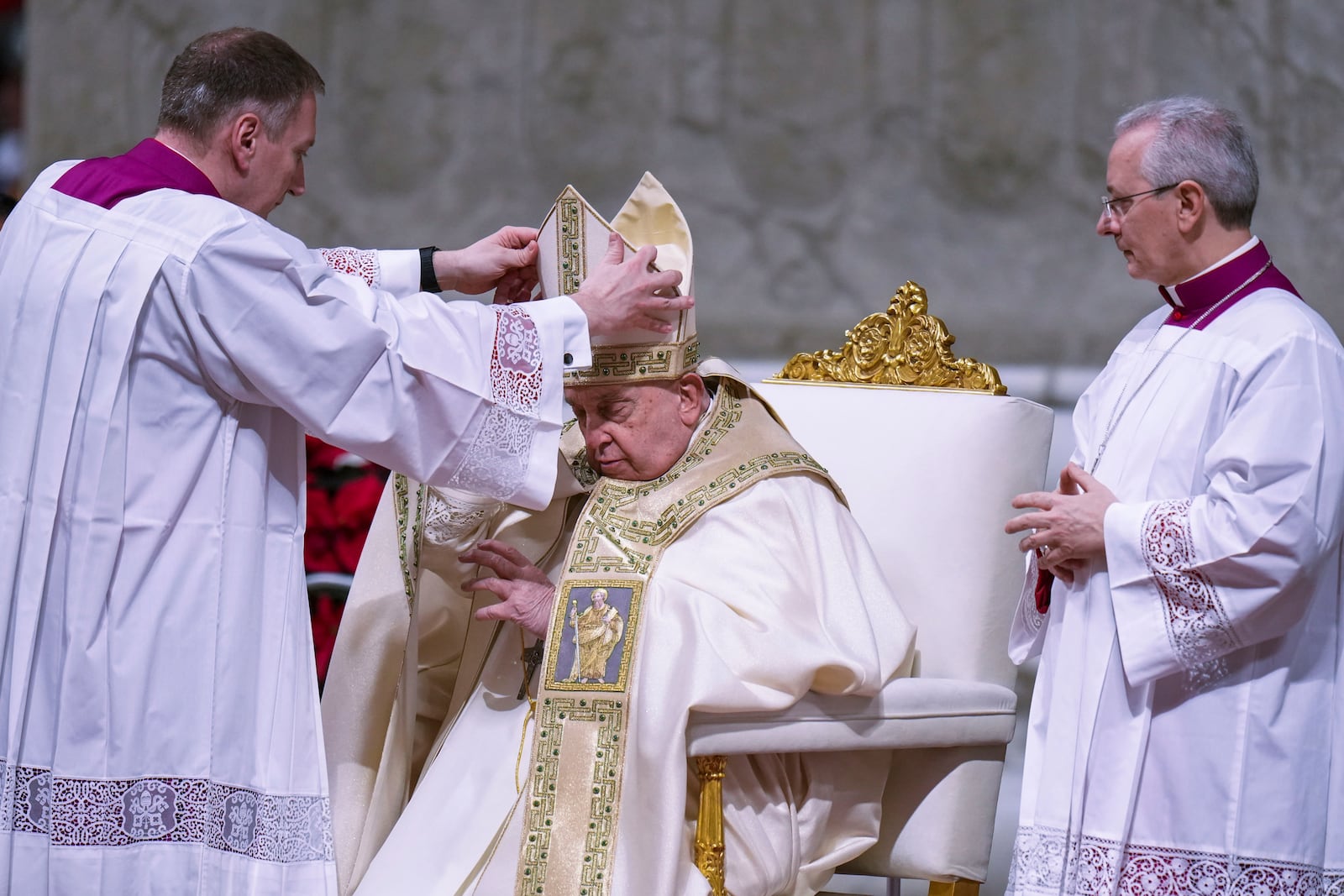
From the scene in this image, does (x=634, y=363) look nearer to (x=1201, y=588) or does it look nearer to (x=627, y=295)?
(x=627, y=295)

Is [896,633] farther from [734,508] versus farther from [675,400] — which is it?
[675,400]

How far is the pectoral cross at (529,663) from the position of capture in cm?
347

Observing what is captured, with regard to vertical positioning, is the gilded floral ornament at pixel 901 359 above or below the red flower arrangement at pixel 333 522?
above

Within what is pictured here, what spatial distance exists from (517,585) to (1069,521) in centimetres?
112

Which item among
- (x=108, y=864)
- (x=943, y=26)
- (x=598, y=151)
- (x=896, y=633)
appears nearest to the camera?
(x=108, y=864)

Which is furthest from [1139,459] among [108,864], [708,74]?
[708,74]

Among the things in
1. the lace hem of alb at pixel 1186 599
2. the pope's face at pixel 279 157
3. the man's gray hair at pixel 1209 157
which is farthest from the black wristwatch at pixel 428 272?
the lace hem of alb at pixel 1186 599

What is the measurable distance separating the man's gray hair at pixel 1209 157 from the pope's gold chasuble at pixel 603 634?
0.96 metres

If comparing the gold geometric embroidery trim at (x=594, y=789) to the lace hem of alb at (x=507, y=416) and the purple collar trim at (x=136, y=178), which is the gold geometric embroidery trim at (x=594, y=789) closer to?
the lace hem of alb at (x=507, y=416)

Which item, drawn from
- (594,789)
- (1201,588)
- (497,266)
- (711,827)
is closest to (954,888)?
(711,827)

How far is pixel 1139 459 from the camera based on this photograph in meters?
3.00

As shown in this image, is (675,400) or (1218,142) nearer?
(1218,142)

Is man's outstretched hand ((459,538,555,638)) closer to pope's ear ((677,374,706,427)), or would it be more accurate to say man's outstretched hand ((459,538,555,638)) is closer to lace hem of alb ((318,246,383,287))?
pope's ear ((677,374,706,427))

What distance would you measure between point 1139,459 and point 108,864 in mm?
1931
